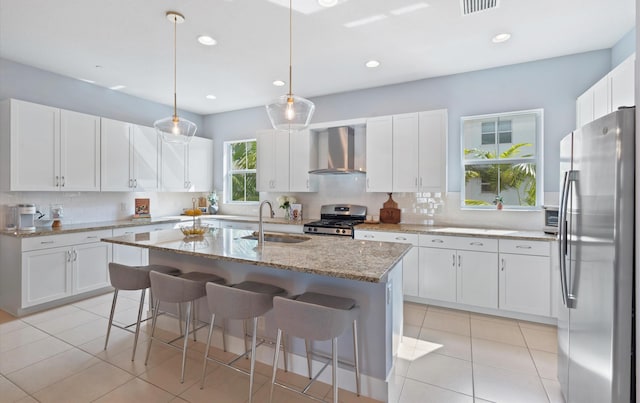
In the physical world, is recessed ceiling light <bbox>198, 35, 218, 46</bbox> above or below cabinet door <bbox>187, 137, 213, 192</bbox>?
above

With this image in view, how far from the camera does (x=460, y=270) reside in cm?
346

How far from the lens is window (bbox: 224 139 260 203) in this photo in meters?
5.88

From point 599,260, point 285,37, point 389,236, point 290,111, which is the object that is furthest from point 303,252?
point 285,37

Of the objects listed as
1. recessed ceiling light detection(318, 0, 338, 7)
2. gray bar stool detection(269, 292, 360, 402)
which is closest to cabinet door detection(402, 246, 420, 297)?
gray bar stool detection(269, 292, 360, 402)

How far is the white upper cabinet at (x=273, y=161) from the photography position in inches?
193

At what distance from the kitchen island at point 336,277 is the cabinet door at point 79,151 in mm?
2103

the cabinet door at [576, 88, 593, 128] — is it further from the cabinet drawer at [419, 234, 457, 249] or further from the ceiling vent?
the cabinet drawer at [419, 234, 457, 249]

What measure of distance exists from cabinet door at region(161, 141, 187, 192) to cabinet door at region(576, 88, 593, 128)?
5637 mm

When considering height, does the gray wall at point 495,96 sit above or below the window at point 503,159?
above

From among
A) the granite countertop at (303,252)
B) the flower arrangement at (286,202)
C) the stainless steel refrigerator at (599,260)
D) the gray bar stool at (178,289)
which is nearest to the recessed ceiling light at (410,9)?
the stainless steel refrigerator at (599,260)

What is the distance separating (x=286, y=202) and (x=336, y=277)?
3.43 metres

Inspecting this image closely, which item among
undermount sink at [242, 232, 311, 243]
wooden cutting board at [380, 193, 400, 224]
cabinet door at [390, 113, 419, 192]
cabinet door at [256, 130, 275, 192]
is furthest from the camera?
cabinet door at [256, 130, 275, 192]

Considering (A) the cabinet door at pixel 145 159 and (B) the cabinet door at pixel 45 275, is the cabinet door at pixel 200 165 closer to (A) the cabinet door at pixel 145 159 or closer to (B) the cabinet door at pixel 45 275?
(A) the cabinet door at pixel 145 159

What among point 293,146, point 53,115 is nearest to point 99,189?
point 53,115
